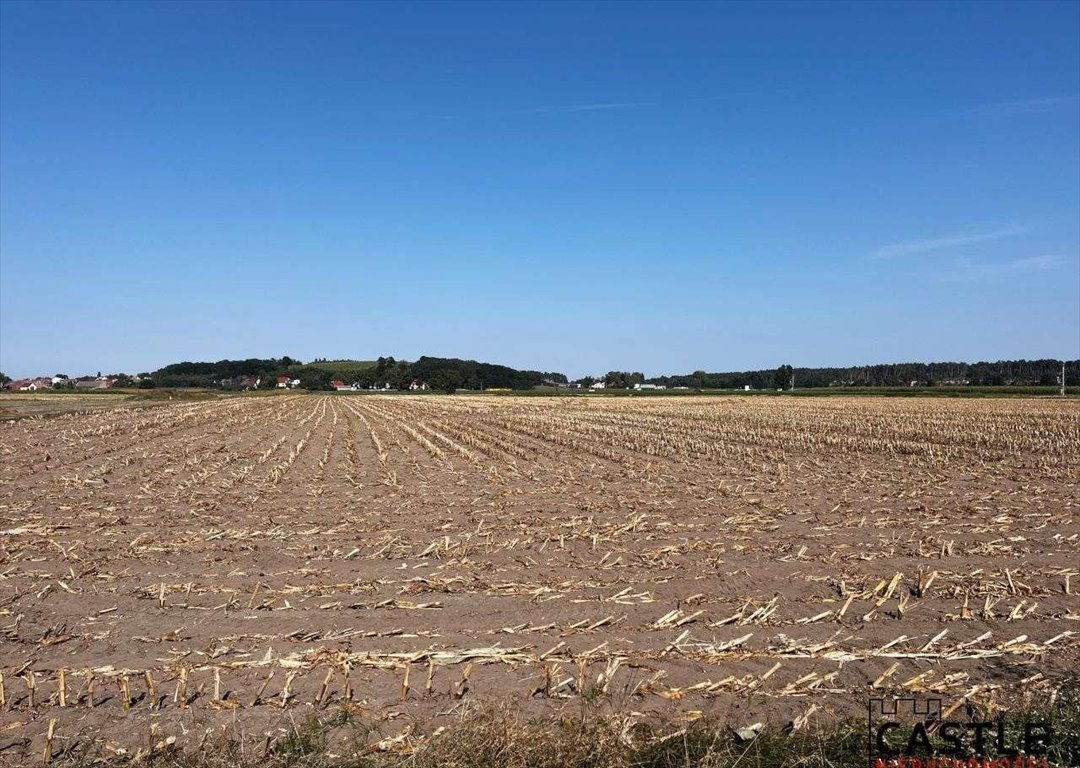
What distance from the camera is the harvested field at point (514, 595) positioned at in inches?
224

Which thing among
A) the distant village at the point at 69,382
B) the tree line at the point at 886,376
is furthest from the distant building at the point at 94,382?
the tree line at the point at 886,376

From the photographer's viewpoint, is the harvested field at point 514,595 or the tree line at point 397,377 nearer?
the harvested field at point 514,595

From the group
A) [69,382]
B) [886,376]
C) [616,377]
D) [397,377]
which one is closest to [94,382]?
[69,382]

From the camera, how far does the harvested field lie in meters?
5.68

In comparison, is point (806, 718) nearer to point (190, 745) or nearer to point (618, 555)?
point (190, 745)

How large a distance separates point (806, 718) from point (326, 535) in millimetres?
8061

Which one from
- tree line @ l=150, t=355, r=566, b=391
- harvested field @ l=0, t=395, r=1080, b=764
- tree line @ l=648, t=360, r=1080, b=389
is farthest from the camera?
tree line @ l=150, t=355, r=566, b=391

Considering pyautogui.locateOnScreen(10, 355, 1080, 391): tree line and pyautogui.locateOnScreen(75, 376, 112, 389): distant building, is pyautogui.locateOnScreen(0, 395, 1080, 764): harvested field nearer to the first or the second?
pyautogui.locateOnScreen(10, 355, 1080, 391): tree line

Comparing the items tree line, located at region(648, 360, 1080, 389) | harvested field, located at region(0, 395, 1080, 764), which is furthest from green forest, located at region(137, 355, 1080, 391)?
harvested field, located at region(0, 395, 1080, 764)

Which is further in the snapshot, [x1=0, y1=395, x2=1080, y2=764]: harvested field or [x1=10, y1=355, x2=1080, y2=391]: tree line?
[x1=10, y1=355, x2=1080, y2=391]: tree line

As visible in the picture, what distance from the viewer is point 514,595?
27.1 feet

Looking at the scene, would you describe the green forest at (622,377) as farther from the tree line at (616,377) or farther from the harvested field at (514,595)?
the harvested field at (514,595)

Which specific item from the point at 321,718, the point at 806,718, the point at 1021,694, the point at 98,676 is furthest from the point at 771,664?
the point at 98,676

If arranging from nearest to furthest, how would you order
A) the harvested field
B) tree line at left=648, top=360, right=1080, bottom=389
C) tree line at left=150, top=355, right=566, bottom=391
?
the harvested field → tree line at left=648, top=360, right=1080, bottom=389 → tree line at left=150, top=355, right=566, bottom=391
